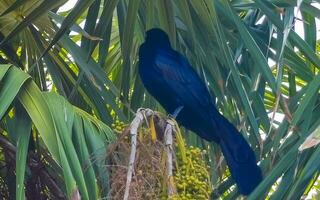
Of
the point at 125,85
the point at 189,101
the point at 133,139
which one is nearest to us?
the point at 133,139

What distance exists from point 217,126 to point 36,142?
1.78 ft

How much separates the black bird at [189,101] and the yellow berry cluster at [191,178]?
56 cm

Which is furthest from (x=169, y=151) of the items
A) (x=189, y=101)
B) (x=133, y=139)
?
(x=189, y=101)

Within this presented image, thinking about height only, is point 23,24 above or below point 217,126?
above

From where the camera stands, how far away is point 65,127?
Result: 2258 mm

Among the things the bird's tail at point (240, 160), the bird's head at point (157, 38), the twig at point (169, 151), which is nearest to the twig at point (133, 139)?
the twig at point (169, 151)

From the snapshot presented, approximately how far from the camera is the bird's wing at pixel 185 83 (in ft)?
9.95

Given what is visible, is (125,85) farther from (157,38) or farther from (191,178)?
(191,178)

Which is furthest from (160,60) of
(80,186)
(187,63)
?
(80,186)

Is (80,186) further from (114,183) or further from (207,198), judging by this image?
(207,198)

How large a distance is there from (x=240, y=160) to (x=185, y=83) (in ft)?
1.96

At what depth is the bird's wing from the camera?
9.95 ft

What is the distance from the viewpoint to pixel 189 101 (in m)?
3.10

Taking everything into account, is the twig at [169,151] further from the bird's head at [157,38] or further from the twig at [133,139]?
the bird's head at [157,38]
